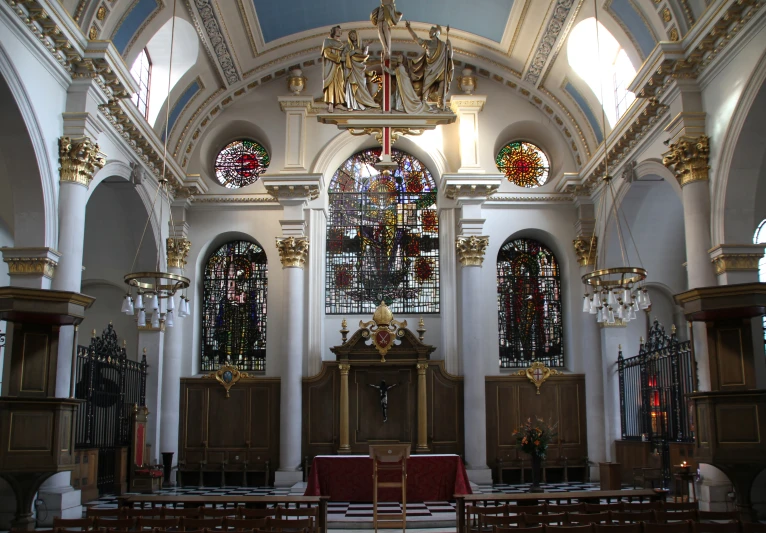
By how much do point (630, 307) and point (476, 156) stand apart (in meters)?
8.01

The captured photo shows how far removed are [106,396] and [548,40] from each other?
12398mm

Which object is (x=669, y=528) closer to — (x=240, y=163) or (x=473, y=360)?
(x=473, y=360)

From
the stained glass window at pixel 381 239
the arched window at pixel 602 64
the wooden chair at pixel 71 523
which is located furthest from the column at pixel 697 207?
the wooden chair at pixel 71 523

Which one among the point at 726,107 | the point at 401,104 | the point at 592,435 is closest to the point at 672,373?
the point at 592,435

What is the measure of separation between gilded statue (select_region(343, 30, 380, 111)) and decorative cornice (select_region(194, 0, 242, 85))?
760 centimetres

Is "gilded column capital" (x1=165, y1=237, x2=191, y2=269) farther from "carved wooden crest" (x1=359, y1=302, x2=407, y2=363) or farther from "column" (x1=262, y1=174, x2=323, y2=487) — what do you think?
"carved wooden crest" (x1=359, y1=302, x2=407, y2=363)

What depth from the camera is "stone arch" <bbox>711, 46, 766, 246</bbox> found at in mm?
11969

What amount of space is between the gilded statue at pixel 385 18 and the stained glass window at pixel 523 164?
1113 centimetres

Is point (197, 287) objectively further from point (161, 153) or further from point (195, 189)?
point (161, 153)

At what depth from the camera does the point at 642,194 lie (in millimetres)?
17984

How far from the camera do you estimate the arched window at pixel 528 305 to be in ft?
65.5

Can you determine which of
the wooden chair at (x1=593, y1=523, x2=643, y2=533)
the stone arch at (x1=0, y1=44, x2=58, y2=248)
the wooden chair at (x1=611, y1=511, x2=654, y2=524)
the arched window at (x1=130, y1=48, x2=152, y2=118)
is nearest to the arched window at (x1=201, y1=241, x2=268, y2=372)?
the arched window at (x1=130, y1=48, x2=152, y2=118)

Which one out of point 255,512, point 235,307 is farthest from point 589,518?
point 235,307

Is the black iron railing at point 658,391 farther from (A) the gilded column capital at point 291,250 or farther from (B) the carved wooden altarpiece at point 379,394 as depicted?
(A) the gilded column capital at point 291,250
